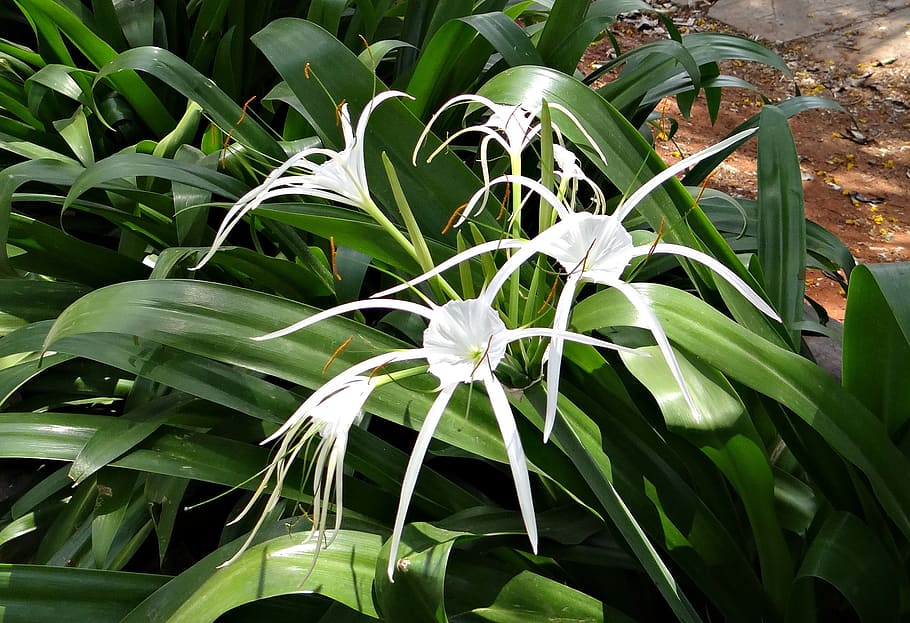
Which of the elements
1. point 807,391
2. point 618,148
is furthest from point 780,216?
point 807,391

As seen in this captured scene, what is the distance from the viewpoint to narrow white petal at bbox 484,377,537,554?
1.59 ft

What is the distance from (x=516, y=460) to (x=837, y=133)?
3.23 m

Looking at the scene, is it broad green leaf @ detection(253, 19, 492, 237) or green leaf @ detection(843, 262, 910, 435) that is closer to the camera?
green leaf @ detection(843, 262, 910, 435)

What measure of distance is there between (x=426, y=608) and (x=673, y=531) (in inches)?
11.8

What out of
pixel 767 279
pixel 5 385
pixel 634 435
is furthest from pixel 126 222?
pixel 767 279

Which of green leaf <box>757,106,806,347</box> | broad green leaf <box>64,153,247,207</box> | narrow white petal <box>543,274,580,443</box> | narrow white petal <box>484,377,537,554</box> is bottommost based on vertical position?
green leaf <box>757,106,806,347</box>

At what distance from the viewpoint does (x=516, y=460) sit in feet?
1.62

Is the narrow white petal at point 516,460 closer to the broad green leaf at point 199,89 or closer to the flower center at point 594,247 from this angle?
the flower center at point 594,247

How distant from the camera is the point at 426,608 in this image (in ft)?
2.25

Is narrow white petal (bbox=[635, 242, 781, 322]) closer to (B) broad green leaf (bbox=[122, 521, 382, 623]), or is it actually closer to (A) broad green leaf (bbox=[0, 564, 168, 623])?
(B) broad green leaf (bbox=[122, 521, 382, 623])

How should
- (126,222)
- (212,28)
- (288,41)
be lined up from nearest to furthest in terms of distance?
(288,41)
(126,222)
(212,28)

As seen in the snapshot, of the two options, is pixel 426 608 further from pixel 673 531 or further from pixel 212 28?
pixel 212 28

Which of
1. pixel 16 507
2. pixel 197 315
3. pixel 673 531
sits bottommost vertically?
pixel 16 507

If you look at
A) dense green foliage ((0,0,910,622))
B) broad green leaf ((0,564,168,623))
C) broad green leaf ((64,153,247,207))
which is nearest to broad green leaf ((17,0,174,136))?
dense green foliage ((0,0,910,622))
